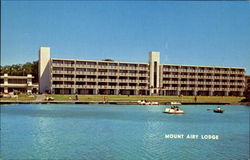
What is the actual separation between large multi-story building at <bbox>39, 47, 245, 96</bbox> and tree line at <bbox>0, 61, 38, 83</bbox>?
14.2 m

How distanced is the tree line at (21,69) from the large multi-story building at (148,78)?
14217 millimetres

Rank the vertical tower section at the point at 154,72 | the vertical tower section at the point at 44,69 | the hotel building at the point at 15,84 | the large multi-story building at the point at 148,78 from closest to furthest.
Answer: the hotel building at the point at 15,84
the vertical tower section at the point at 44,69
the large multi-story building at the point at 148,78
the vertical tower section at the point at 154,72

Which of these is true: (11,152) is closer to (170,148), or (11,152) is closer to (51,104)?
(170,148)

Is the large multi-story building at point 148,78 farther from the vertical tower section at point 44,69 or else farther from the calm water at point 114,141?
the calm water at point 114,141

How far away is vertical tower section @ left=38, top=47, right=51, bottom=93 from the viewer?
324 ft

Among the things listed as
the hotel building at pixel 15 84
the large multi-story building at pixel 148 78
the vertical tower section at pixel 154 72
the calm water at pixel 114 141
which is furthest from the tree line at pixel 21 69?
the calm water at pixel 114 141

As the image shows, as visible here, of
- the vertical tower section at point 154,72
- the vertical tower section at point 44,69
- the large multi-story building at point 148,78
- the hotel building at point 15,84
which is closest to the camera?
the hotel building at point 15,84

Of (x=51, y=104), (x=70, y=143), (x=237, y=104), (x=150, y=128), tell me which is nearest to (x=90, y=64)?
(x=51, y=104)

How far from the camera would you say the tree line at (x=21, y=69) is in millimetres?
110950

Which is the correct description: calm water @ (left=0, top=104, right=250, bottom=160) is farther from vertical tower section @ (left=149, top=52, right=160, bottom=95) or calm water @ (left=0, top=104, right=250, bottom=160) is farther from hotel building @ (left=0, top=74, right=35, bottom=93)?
vertical tower section @ (left=149, top=52, right=160, bottom=95)

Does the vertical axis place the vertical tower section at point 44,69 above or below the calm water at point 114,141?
above

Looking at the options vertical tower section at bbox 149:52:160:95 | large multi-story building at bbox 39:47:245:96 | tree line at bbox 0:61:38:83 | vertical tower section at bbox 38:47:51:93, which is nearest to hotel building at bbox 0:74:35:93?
vertical tower section at bbox 38:47:51:93

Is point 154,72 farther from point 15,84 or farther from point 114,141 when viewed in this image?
point 114,141

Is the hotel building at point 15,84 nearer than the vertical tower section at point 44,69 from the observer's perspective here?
Yes
